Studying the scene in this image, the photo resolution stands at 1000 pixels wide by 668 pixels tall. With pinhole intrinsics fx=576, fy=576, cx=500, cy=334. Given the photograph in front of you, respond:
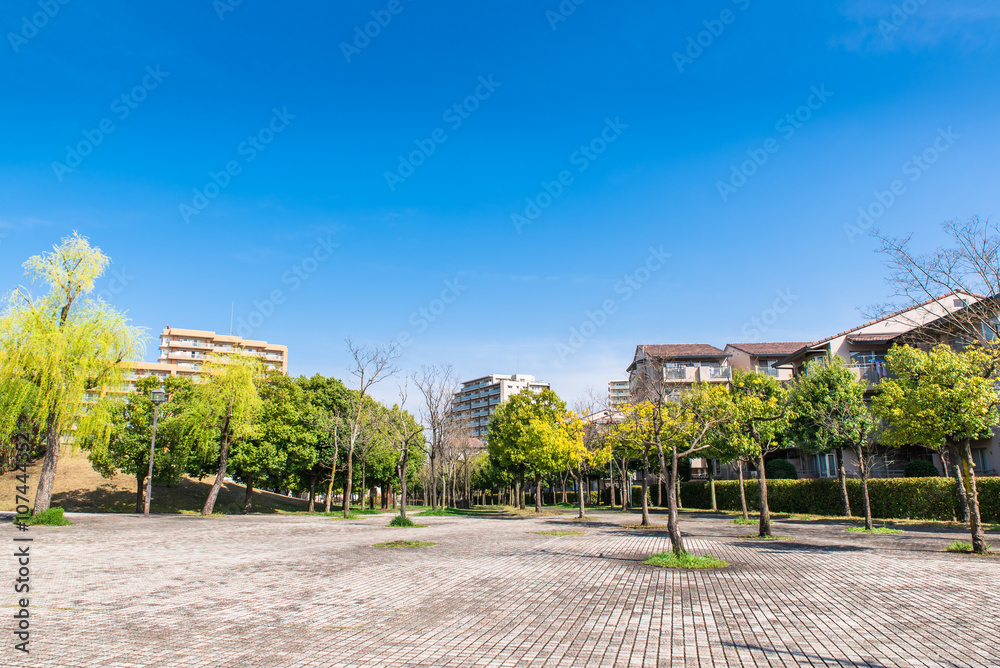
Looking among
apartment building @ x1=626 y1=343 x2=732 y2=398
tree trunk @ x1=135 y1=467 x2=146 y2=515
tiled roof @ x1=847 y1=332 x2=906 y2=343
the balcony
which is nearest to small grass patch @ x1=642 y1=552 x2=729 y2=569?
the balcony

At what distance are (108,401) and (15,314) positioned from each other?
13.8 ft

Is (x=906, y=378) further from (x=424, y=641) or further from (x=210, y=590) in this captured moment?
(x=210, y=590)

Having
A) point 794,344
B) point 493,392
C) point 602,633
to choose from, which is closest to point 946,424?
point 602,633

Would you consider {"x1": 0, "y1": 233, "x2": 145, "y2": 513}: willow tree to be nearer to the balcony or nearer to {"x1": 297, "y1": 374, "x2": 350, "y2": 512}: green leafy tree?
{"x1": 297, "y1": 374, "x2": 350, "y2": 512}: green leafy tree

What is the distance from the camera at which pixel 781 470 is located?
119ft

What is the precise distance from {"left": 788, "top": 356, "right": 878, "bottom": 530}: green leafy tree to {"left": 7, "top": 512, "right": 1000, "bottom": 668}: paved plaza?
11706mm

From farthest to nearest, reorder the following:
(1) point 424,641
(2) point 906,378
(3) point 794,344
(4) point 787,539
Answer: (3) point 794,344 < (4) point 787,539 < (2) point 906,378 < (1) point 424,641

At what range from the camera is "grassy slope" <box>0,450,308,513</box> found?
3234 cm

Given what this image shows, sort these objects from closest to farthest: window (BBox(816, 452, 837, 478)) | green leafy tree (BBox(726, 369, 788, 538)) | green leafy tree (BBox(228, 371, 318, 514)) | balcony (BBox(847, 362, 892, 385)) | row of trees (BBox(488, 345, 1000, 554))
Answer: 1. row of trees (BBox(488, 345, 1000, 554))
2. green leafy tree (BBox(726, 369, 788, 538))
3. green leafy tree (BBox(228, 371, 318, 514))
4. balcony (BBox(847, 362, 892, 385))
5. window (BBox(816, 452, 837, 478))

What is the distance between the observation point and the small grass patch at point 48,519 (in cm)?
1902

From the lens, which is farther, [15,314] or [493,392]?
[493,392]

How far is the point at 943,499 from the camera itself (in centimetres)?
2469

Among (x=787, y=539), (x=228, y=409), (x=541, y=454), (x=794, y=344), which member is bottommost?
(x=787, y=539)

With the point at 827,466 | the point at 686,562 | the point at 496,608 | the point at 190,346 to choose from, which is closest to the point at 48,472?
the point at 496,608
